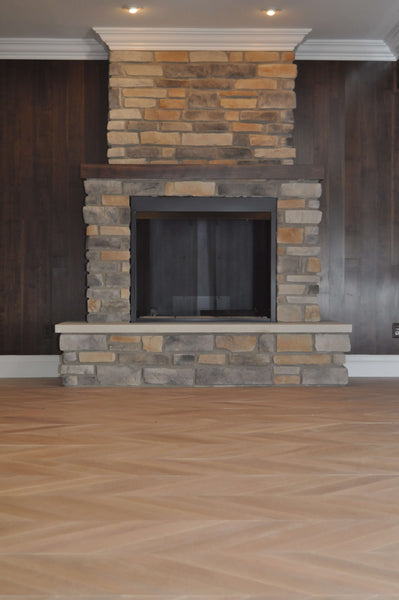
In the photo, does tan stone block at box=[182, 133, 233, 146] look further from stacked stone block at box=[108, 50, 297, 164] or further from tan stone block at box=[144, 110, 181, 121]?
tan stone block at box=[144, 110, 181, 121]

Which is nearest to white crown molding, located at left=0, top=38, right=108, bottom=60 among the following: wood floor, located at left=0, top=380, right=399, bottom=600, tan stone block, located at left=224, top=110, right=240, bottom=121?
tan stone block, located at left=224, top=110, right=240, bottom=121

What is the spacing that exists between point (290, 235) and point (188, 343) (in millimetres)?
1064

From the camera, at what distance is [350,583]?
149 cm

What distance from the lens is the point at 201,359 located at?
4.81 m

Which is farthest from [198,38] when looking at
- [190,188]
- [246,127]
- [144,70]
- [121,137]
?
[190,188]

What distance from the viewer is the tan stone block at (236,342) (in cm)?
481

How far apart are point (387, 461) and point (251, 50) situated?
3.47 meters

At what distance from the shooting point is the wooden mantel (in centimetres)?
489

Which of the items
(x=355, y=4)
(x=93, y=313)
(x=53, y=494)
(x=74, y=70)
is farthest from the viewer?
(x=74, y=70)

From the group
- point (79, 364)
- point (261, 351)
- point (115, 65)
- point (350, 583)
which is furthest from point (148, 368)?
point (350, 583)

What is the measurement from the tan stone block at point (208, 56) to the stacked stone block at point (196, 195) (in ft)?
3.01

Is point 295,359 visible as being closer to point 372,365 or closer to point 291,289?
point 291,289

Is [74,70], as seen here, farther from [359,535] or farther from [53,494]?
[359,535]

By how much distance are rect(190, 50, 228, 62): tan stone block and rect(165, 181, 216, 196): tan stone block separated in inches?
36.3
